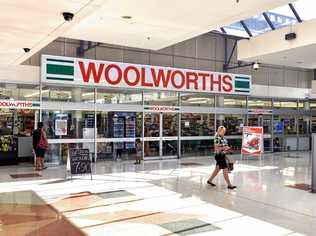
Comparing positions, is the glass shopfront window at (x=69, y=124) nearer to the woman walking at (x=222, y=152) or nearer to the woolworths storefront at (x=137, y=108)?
the woolworths storefront at (x=137, y=108)

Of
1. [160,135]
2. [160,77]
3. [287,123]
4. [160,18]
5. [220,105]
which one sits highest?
[160,18]

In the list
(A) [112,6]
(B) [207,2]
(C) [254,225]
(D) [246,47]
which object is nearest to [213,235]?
(C) [254,225]

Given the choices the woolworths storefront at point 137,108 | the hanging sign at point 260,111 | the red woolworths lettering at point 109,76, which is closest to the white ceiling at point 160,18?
the red woolworths lettering at point 109,76

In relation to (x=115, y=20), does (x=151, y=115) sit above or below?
below

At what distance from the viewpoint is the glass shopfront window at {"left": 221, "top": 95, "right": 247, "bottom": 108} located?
14906mm

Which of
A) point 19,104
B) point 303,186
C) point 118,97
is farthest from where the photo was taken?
point 118,97

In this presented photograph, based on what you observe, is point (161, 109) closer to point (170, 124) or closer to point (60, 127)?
point (170, 124)

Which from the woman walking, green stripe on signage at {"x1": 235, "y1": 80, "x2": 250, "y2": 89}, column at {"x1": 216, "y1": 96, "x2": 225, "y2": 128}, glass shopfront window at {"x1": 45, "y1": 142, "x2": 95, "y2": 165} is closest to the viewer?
the woman walking

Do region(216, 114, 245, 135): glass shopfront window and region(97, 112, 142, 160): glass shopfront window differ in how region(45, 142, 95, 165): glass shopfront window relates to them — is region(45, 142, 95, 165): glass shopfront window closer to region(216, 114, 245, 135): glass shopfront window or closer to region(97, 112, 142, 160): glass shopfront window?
region(97, 112, 142, 160): glass shopfront window

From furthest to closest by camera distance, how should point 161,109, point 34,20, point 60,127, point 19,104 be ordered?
1. point 161,109
2. point 60,127
3. point 19,104
4. point 34,20

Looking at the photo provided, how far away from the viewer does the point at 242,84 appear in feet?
49.5

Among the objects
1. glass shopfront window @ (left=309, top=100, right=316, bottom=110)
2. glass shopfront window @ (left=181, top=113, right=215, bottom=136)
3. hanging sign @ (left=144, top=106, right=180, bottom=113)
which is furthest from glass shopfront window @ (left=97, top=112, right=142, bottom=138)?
glass shopfront window @ (left=309, top=100, right=316, bottom=110)

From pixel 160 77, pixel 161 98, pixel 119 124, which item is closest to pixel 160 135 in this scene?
pixel 161 98

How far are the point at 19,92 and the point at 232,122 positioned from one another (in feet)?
29.3
